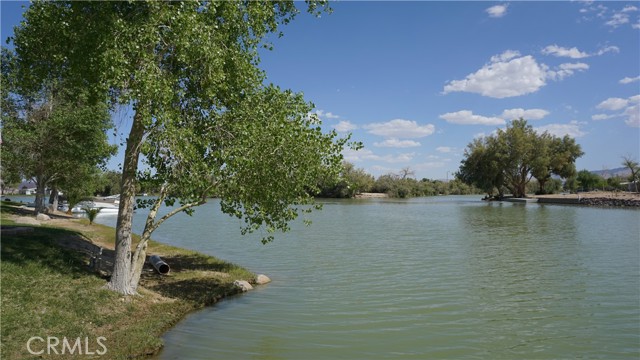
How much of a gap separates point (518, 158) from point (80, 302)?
97.7 metres

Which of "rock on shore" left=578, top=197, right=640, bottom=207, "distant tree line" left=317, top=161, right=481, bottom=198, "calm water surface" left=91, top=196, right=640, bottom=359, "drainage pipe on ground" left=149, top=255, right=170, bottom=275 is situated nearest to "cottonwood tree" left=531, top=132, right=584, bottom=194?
"rock on shore" left=578, top=197, right=640, bottom=207

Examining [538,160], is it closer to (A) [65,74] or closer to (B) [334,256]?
(B) [334,256]

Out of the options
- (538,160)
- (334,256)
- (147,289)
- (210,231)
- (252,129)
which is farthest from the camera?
(538,160)

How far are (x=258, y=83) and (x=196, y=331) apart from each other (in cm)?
810

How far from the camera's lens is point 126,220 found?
13.5 metres

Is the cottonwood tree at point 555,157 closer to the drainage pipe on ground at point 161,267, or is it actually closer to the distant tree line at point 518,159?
the distant tree line at point 518,159

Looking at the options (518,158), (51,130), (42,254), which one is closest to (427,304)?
(42,254)

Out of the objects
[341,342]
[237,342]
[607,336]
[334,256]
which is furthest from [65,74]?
[607,336]

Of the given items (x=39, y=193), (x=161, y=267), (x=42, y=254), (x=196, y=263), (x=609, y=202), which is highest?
(x=39, y=193)

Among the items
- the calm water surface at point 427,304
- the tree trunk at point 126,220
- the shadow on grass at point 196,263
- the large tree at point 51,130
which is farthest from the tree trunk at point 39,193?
the tree trunk at point 126,220

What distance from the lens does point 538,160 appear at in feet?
308

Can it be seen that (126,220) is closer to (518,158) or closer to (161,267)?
(161,267)

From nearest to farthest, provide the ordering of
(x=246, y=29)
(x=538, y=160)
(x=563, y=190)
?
(x=246, y=29) < (x=538, y=160) < (x=563, y=190)

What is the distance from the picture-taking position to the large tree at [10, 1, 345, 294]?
11.7 m
